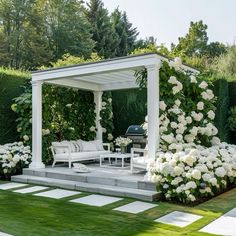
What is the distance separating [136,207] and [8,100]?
19.1 feet

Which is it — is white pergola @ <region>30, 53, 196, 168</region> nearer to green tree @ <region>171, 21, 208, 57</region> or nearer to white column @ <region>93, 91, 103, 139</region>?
white column @ <region>93, 91, 103, 139</region>

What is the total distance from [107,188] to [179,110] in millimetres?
2158

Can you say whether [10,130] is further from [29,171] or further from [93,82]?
[93,82]

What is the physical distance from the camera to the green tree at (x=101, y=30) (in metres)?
27.9

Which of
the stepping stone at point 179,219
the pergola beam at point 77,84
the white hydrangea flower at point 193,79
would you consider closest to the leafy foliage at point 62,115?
the pergola beam at point 77,84

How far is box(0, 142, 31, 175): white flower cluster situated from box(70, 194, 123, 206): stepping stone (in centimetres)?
301

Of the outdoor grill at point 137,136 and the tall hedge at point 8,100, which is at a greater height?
the tall hedge at point 8,100

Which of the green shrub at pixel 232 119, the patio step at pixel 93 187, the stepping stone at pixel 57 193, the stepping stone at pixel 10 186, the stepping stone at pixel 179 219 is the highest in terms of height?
the green shrub at pixel 232 119

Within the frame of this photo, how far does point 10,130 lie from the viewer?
9.77m

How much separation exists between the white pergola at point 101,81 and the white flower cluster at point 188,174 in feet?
1.97

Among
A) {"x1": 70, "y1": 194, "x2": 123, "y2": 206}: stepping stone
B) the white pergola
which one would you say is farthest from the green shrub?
{"x1": 70, "y1": 194, "x2": 123, "y2": 206}: stepping stone

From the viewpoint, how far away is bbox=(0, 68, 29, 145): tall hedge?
9.58 m

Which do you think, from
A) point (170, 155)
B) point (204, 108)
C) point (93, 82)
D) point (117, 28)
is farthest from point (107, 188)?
point (117, 28)

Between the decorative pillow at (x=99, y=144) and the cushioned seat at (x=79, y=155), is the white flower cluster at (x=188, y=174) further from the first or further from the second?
the decorative pillow at (x=99, y=144)
